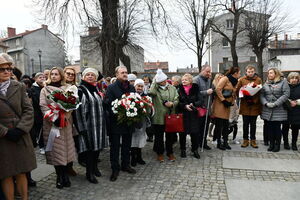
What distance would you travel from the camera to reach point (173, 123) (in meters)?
5.35

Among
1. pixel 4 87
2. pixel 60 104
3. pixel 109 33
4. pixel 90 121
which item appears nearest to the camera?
pixel 4 87

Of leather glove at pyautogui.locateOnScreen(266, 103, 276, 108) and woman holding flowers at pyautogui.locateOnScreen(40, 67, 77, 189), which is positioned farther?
leather glove at pyautogui.locateOnScreen(266, 103, 276, 108)

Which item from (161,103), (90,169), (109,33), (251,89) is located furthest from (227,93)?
(109,33)

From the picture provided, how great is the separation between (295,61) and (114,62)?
26.2 meters

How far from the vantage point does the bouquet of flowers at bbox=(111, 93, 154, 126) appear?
4.37m

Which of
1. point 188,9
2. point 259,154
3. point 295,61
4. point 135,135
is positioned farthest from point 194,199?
point 295,61

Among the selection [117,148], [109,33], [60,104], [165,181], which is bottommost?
[165,181]

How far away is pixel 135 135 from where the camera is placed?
5.27 m

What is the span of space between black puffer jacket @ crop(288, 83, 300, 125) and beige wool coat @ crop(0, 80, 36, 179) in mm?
5805

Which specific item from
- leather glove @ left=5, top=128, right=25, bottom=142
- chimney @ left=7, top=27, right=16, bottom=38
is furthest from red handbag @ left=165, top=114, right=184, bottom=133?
chimney @ left=7, top=27, right=16, bottom=38

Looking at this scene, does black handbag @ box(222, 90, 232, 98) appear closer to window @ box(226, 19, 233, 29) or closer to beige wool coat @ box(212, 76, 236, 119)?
beige wool coat @ box(212, 76, 236, 119)

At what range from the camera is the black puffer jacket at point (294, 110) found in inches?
239

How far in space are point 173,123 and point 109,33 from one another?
653cm

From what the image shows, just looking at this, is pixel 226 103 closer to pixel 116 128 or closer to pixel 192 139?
pixel 192 139
